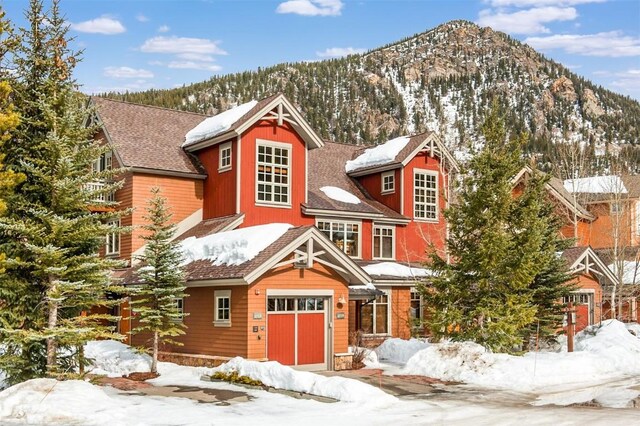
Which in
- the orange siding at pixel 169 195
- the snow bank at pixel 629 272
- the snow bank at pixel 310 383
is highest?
the orange siding at pixel 169 195

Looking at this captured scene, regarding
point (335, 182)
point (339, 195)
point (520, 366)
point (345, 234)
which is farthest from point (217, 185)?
point (520, 366)

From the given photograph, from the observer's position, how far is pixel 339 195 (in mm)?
34969

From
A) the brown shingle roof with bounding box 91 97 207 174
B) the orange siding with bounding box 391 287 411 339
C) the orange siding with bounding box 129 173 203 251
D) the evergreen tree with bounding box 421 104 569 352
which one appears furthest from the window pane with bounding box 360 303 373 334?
the brown shingle roof with bounding box 91 97 207 174

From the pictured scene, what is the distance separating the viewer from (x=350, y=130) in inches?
6516

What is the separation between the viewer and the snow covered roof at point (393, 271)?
105ft

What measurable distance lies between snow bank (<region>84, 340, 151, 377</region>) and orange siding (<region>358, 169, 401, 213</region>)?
15606 millimetres

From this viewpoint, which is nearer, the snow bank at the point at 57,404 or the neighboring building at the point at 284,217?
the snow bank at the point at 57,404

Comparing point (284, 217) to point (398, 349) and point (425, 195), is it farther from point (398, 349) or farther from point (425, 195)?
point (425, 195)

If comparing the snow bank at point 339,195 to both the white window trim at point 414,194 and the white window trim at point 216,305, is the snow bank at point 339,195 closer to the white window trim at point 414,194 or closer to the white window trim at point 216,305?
the white window trim at point 414,194

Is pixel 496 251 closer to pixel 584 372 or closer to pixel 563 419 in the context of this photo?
pixel 584 372

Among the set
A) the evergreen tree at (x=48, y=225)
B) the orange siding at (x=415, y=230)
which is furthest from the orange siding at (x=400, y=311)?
the evergreen tree at (x=48, y=225)

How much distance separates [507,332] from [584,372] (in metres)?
2.51

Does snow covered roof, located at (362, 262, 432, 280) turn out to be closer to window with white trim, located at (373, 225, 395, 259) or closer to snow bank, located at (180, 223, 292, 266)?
window with white trim, located at (373, 225, 395, 259)

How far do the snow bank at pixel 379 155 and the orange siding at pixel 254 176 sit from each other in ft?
21.2
